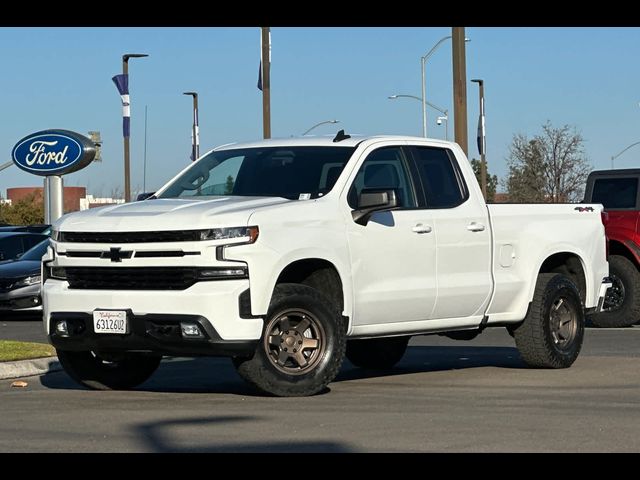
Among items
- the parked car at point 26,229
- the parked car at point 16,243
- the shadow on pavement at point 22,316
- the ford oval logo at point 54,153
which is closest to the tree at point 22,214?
the parked car at point 26,229

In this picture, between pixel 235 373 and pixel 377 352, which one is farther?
pixel 377 352

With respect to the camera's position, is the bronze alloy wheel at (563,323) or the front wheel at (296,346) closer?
the front wheel at (296,346)

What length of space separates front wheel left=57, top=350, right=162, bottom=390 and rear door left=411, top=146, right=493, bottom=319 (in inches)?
99.5

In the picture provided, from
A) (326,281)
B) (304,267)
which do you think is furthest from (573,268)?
(304,267)

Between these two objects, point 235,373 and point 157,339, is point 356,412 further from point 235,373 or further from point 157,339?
point 235,373

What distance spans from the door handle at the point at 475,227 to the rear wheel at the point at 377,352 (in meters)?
1.65

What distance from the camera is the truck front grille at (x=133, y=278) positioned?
1051 centimetres

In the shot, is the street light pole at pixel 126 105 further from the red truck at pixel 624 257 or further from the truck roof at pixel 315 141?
the truck roof at pixel 315 141

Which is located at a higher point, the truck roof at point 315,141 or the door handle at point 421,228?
the truck roof at point 315,141

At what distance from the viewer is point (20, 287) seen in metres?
22.8

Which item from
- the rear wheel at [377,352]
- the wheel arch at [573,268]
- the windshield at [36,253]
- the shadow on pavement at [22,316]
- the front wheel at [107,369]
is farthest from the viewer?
the windshield at [36,253]

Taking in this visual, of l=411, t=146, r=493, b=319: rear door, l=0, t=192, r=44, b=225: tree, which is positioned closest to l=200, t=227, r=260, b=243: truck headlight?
l=411, t=146, r=493, b=319: rear door

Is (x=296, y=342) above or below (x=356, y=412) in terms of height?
above

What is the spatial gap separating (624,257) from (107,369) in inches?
370
